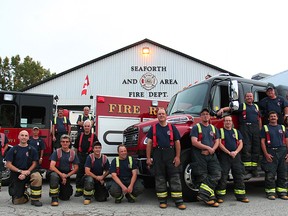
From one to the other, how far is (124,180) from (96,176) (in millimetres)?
559

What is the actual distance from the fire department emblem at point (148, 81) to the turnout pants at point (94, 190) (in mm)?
15806

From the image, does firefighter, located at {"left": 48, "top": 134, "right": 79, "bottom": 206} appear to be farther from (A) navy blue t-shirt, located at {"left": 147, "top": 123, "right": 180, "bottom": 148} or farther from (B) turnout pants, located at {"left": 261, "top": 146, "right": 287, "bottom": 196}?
(B) turnout pants, located at {"left": 261, "top": 146, "right": 287, "bottom": 196}

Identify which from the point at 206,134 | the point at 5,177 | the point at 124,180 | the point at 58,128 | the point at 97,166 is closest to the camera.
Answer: the point at 206,134

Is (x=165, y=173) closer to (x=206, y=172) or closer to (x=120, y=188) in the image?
(x=206, y=172)

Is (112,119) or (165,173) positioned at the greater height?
(112,119)

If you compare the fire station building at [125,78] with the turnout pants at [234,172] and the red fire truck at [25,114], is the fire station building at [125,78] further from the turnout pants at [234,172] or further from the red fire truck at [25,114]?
the turnout pants at [234,172]

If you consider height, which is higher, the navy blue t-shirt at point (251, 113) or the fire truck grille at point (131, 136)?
the navy blue t-shirt at point (251, 113)

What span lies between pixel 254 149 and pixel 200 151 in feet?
4.87

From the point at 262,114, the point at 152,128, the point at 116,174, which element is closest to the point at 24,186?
the point at 116,174

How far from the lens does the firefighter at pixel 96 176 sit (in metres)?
5.82

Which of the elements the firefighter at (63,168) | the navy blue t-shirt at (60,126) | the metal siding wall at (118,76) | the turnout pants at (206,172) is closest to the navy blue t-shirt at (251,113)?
the turnout pants at (206,172)

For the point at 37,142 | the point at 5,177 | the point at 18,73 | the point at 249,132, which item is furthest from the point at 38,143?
the point at 18,73

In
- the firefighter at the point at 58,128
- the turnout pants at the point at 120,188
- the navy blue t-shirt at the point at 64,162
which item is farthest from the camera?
the firefighter at the point at 58,128

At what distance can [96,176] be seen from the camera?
5.98 meters
